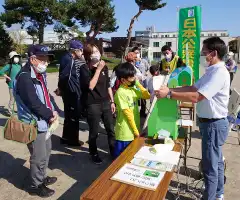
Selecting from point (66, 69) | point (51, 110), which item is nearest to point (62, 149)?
point (66, 69)

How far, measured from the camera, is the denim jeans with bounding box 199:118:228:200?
235 cm

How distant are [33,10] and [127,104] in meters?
24.4

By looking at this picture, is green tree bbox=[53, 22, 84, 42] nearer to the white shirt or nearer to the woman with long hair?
the woman with long hair

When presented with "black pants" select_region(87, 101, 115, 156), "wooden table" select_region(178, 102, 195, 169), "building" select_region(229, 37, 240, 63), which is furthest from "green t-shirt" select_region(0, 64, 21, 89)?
"building" select_region(229, 37, 240, 63)

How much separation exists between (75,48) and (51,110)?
1464 mm

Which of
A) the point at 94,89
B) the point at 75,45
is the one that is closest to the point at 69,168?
the point at 94,89

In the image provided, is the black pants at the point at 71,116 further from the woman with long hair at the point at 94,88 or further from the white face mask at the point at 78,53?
the woman with long hair at the point at 94,88

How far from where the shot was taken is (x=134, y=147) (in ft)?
7.96

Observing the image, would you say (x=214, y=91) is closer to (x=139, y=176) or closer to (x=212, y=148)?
(x=212, y=148)

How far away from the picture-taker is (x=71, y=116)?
4500mm

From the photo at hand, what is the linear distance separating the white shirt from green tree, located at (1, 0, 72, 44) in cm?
2503

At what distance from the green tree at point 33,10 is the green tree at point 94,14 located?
A: 1202mm

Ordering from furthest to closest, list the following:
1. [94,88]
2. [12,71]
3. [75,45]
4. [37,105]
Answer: [12,71] → [75,45] → [94,88] → [37,105]

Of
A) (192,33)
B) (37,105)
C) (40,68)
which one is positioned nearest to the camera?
(37,105)
